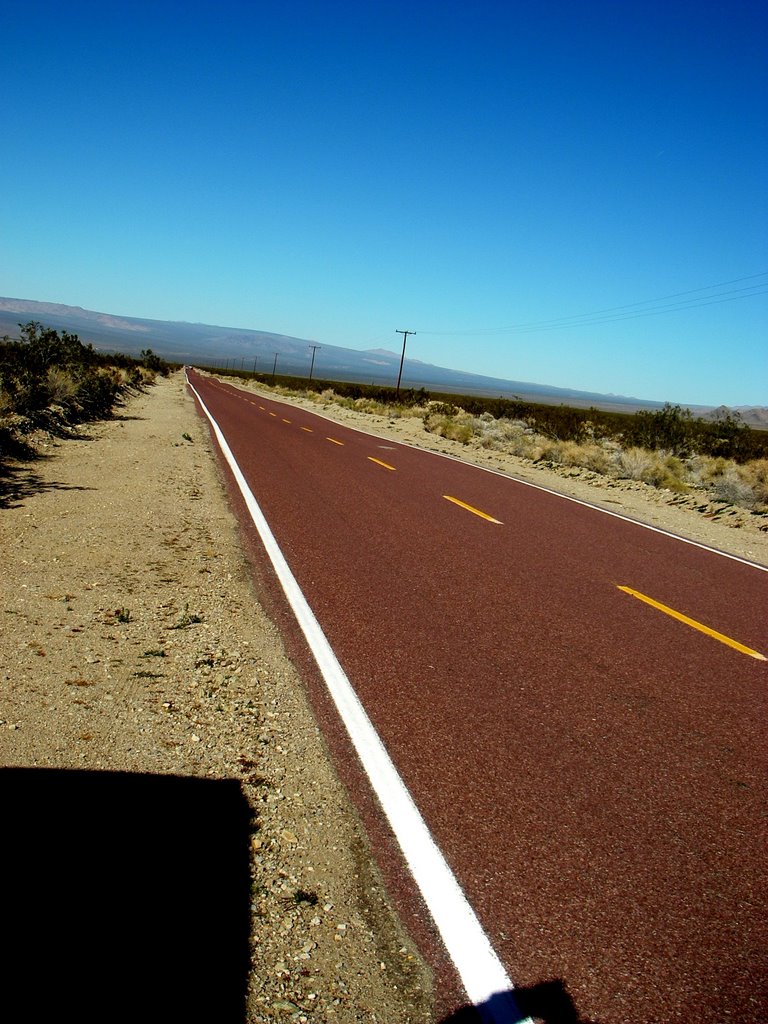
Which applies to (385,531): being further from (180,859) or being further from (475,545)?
(180,859)

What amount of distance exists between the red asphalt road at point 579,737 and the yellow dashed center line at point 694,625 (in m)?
0.11

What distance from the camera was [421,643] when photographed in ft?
18.0

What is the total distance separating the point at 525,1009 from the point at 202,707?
8.29 feet

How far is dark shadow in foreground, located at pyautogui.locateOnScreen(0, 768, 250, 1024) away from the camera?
2.21 m

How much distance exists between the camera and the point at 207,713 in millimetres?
4160

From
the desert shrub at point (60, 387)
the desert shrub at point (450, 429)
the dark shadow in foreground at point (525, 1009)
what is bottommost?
the desert shrub at point (450, 429)

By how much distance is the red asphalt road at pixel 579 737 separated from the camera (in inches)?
102

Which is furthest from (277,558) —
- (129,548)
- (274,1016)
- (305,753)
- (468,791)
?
(274,1016)

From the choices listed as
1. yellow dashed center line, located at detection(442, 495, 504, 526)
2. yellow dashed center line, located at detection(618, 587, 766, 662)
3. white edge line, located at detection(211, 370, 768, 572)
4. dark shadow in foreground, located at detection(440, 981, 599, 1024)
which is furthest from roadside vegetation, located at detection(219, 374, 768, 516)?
dark shadow in foreground, located at detection(440, 981, 599, 1024)

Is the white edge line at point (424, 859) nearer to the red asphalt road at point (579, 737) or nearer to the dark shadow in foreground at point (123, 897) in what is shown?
the red asphalt road at point (579, 737)

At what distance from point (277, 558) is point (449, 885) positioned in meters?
5.16

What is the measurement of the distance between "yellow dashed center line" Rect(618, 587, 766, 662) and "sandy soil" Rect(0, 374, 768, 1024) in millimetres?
3843

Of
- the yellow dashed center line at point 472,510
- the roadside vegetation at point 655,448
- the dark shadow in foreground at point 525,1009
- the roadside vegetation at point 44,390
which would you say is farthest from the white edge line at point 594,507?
the roadside vegetation at point 44,390

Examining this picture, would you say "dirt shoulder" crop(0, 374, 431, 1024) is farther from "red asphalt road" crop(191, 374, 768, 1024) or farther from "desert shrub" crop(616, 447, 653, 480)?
"desert shrub" crop(616, 447, 653, 480)
